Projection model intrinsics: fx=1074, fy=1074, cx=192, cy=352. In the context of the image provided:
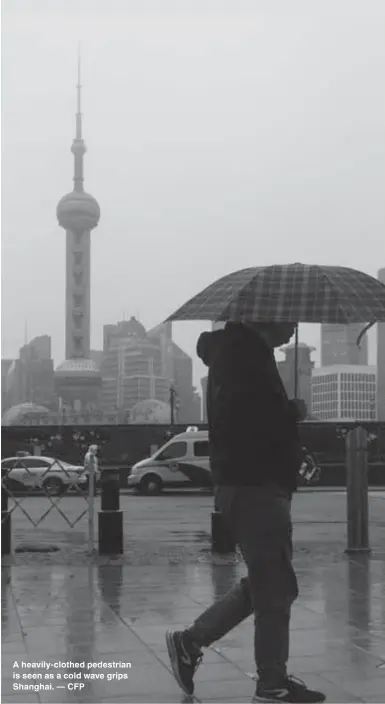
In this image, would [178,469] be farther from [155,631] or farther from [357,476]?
[155,631]

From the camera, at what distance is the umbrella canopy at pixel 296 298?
343 inches

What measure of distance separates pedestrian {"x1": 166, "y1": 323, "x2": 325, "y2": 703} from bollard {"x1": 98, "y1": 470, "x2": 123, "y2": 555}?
7.20 metres

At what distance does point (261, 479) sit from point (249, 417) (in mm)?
287

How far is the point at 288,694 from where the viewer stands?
16.2ft

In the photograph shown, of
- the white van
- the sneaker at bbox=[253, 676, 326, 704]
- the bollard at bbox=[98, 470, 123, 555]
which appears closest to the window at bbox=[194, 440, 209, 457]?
the white van

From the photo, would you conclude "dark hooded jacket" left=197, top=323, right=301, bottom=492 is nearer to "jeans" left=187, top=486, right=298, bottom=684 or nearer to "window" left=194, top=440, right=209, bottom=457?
"jeans" left=187, top=486, right=298, bottom=684

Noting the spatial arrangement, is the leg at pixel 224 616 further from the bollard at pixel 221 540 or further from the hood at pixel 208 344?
the bollard at pixel 221 540

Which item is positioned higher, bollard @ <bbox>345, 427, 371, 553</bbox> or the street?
bollard @ <bbox>345, 427, 371, 553</bbox>

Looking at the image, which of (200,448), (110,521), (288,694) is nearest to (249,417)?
(288,694)

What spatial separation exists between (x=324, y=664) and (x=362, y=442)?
604 cm

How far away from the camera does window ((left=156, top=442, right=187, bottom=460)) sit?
3138 centimetres

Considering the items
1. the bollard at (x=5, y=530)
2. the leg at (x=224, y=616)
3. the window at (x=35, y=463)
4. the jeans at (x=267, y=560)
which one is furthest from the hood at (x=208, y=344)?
the window at (x=35, y=463)

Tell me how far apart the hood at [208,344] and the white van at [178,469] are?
2595 centimetres

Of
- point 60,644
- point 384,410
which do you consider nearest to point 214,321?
point 60,644
